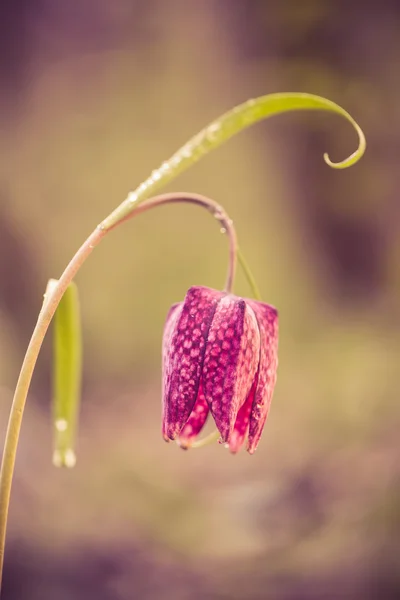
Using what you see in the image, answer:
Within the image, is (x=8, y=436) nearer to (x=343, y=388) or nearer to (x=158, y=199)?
(x=158, y=199)

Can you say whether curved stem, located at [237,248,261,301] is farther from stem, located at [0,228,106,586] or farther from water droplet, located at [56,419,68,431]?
water droplet, located at [56,419,68,431]

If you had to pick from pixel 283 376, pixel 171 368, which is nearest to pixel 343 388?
pixel 283 376

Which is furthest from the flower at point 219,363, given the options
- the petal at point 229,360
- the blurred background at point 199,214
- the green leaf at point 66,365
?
the blurred background at point 199,214

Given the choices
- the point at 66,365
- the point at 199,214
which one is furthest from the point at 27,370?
the point at 199,214

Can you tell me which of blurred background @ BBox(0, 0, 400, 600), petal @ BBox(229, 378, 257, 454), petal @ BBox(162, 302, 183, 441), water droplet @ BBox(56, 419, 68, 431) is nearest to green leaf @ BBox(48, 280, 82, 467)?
water droplet @ BBox(56, 419, 68, 431)

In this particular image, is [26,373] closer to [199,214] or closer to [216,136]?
→ [216,136]

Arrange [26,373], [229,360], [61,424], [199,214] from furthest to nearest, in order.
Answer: [199,214]
[61,424]
[229,360]
[26,373]
